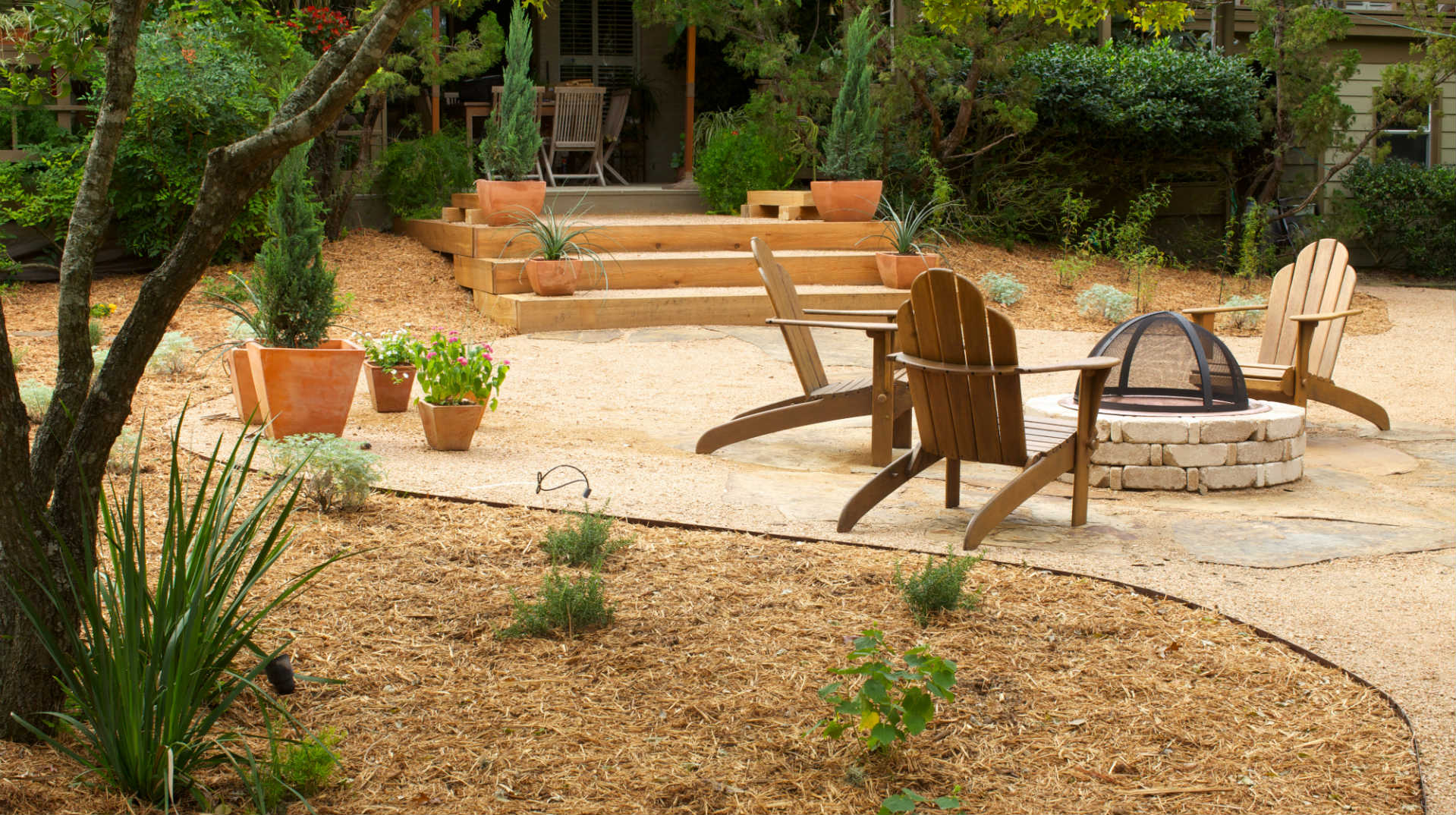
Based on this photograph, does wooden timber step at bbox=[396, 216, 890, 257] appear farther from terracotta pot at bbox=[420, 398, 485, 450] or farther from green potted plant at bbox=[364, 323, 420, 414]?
terracotta pot at bbox=[420, 398, 485, 450]

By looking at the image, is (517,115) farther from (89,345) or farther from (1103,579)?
(89,345)

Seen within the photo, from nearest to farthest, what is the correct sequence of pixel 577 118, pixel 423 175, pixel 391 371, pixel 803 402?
pixel 803 402
pixel 391 371
pixel 423 175
pixel 577 118

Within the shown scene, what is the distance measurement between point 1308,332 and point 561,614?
14.3 feet

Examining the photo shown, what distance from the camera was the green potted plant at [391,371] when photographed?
588 centimetres

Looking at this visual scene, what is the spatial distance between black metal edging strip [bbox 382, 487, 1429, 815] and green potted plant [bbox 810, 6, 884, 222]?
286 inches

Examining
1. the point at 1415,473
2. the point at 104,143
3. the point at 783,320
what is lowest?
the point at 1415,473

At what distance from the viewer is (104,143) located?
234cm

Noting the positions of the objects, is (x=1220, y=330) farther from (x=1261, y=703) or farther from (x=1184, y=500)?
(x=1261, y=703)

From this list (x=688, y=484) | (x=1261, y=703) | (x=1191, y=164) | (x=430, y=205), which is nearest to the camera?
(x=1261, y=703)

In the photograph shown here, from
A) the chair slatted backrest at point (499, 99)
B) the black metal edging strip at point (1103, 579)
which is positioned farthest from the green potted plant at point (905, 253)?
the black metal edging strip at point (1103, 579)

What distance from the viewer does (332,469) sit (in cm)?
386

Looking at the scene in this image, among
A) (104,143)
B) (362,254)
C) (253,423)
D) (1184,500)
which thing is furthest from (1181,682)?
(362,254)

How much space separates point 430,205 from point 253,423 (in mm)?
6453

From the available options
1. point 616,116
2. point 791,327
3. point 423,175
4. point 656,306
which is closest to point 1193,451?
point 791,327
